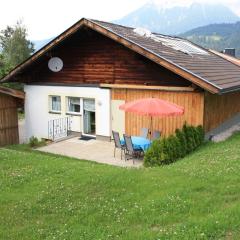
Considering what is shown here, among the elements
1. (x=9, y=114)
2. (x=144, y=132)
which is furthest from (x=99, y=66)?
(x=9, y=114)

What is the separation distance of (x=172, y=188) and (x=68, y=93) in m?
11.7

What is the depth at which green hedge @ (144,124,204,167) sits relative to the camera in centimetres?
1312

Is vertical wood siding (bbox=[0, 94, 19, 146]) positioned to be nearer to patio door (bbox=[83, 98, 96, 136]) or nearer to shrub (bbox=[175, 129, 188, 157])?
patio door (bbox=[83, 98, 96, 136])

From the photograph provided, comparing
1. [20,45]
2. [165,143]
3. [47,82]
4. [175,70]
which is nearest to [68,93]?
[47,82]

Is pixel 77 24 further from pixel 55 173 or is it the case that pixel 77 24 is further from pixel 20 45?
pixel 20 45

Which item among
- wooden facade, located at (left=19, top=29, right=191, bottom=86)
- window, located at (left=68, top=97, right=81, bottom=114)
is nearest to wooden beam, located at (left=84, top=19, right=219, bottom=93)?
wooden facade, located at (left=19, top=29, right=191, bottom=86)

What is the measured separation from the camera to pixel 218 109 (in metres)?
18.1

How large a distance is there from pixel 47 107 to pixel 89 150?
15.0 ft

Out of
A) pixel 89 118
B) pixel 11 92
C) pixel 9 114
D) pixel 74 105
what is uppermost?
pixel 11 92

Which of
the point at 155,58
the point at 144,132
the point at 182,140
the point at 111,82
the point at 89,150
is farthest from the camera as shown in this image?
the point at 111,82

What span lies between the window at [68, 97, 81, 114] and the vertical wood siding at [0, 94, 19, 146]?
3052 millimetres

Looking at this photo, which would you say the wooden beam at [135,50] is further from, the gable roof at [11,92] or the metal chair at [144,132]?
the metal chair at [144,132]

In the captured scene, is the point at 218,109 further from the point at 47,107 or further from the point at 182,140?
the point at 47,107

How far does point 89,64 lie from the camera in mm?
18422
